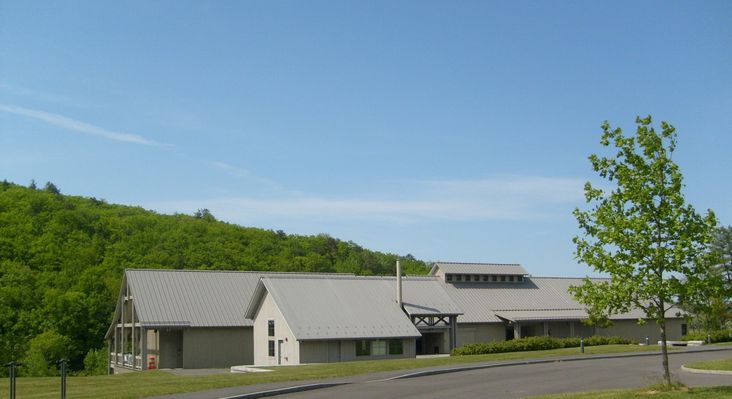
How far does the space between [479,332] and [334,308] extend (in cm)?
1338

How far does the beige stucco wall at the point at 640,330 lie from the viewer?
63188 mm

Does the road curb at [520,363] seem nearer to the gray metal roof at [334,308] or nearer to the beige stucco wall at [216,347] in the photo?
the gray metal roof at [334,308]

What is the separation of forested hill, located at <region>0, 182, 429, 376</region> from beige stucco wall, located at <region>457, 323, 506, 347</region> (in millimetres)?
34279

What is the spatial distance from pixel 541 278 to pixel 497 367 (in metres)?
35.1

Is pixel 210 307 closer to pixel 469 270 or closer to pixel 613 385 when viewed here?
pixel 469 270

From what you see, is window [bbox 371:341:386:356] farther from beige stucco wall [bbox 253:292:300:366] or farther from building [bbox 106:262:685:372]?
beige stucco wall [bbox 253:292:300:366]

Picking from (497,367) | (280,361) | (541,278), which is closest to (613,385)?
(497,367)

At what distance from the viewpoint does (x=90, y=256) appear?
304 ft

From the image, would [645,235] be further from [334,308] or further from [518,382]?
[334,308]

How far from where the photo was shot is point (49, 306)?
75938 millimetres

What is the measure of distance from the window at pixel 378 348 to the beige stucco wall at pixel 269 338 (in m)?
4.99

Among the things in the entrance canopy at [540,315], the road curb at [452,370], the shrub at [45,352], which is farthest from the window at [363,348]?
the shrub at [45,352]

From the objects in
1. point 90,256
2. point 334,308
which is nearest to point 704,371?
point 334,308

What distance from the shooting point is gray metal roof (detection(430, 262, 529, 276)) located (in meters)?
64.2
